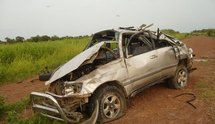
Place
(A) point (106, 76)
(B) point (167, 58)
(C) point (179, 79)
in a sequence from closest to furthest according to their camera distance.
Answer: (A) point (106, 76) < (B) point (167, 58) < (C) point (179, 79)

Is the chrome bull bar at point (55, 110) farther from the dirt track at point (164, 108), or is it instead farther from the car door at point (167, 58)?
the car door at point (167, 58)

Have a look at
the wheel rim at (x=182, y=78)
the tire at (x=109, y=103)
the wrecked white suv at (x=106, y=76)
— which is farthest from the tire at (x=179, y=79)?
the tire at (x=109, y=103)

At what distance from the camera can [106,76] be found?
630 cm

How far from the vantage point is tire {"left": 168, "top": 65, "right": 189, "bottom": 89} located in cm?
856

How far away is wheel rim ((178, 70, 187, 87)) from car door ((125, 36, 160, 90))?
1.25m

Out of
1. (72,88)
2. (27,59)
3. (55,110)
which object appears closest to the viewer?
(55,110)

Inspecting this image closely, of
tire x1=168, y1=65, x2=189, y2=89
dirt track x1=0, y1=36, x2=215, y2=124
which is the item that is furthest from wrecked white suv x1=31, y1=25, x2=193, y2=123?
dirt track x1=0, y1=36, x2=215, y2=124

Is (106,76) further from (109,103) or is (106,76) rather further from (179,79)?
(179,79)

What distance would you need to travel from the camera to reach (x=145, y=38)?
25.9ft

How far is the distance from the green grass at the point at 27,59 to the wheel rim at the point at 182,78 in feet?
25.1

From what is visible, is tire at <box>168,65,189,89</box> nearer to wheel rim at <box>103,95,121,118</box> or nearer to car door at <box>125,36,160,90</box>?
car door at <box>125,36,160,90</box>

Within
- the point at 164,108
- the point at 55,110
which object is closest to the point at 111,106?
the point at 55,110

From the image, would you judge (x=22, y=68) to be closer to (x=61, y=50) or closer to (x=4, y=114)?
(x=61, y=50)

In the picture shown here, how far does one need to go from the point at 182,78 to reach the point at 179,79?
13 cm
